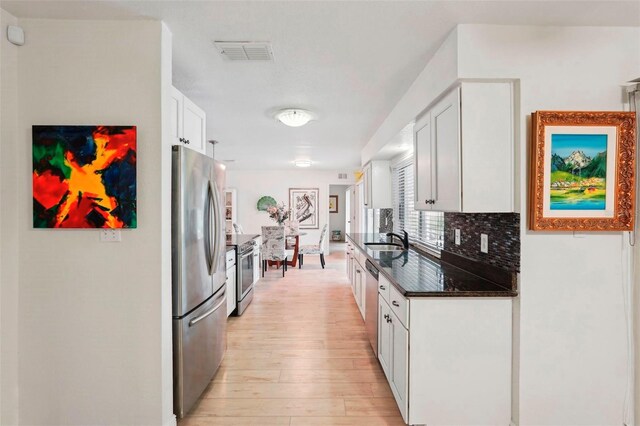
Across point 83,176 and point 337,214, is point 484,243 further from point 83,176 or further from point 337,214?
point 337,214

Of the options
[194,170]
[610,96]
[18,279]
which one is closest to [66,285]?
[18,279]

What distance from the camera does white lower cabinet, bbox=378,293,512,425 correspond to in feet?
5.94

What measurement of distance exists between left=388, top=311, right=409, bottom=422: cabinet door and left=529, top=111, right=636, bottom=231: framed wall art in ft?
3.33

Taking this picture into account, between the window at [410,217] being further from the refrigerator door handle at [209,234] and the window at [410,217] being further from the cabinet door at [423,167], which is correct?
the refrigerator door handle at [209,234]

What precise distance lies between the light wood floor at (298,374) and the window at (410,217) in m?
1.27

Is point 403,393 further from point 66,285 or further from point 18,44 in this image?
point 18,44

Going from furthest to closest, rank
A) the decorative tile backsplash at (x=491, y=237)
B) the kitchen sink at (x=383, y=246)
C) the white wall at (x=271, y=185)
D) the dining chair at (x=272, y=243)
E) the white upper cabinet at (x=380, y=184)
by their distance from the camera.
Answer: the white wall at (x=271, y=185)
the dining chair at (x=272, y=243)
the white upper cabinet at (x=380, y=184)
the kitchen sink at (x=383, y=246)
the decorative tile backsplash at (x=491, y=237)

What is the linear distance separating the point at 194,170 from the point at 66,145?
0.71 meters

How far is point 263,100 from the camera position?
300 centimetres

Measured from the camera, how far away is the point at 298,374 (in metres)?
2.54

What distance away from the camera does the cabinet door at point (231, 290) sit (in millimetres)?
3688

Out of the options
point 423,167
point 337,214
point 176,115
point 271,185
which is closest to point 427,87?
point 423,167

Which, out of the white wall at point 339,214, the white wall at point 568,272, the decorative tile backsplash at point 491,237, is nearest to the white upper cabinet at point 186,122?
the white wall at point 568,272

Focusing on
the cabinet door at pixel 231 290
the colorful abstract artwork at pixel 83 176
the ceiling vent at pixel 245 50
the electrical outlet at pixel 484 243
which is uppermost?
the ceiling vent at pixel 245 50
